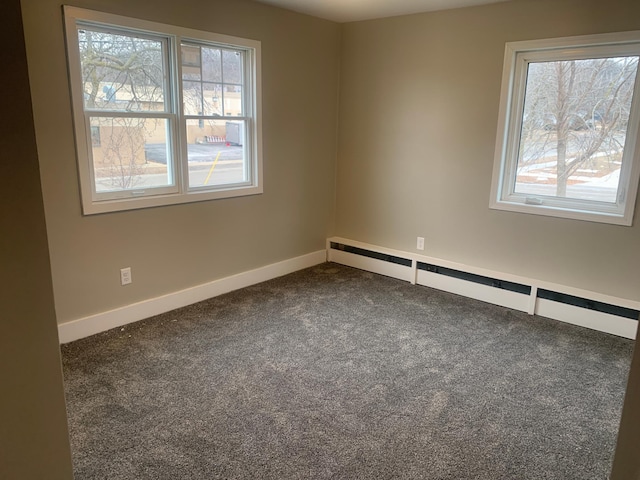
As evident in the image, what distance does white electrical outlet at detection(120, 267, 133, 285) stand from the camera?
3.36 meters

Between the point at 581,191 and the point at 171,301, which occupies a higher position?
the point at 581,191

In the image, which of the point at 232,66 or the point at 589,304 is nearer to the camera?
the point at 589,304

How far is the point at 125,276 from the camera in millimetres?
3383

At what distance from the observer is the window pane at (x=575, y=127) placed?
3.32 meters

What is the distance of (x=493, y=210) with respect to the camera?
394 cm

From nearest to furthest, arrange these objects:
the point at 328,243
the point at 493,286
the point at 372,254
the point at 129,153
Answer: the point at 129,153
the point at 493,286
the point at 372,254
the point at 328,243

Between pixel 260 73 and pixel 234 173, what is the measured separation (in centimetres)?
88

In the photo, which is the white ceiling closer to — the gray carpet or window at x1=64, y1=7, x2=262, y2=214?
window at x1=64, y1=7, x2=262, y2=214

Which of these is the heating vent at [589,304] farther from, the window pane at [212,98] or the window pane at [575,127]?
the window pane at [212,98]

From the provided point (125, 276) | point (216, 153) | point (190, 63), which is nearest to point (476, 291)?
point (216, 153)

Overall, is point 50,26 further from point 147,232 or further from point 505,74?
point 505,74

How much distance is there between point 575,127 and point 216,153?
2.81 metres

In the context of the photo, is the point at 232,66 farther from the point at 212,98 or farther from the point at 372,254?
the point at 372,254

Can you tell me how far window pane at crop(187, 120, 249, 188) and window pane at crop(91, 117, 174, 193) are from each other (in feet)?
0.75
